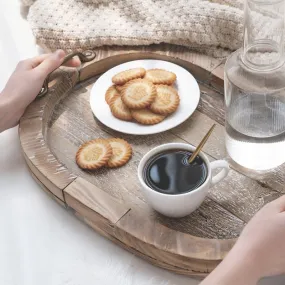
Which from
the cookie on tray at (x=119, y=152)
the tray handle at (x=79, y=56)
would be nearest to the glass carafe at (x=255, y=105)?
the cookie on tray at (x=119, y=152)

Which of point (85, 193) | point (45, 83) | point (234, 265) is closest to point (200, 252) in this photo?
point (234, 265)

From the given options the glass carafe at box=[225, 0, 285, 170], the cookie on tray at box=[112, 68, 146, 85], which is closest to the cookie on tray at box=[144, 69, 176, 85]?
the cookie on tray at box=[112, 68, 146, 85]

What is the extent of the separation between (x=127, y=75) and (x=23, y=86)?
15cm

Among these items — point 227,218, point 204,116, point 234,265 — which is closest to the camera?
point 234,265

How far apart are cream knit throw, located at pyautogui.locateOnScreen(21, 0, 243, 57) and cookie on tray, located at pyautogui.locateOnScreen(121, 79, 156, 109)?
0.38ft

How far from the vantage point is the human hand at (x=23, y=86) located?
31.6 inches

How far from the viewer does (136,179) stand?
0.73 m

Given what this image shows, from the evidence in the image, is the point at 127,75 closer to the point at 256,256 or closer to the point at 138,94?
the point at 138,94

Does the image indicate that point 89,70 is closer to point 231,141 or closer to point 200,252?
point 231,141

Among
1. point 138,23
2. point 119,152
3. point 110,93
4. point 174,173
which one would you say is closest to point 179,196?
point 174,173

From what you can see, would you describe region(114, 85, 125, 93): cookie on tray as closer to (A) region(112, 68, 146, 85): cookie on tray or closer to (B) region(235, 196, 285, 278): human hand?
(A) region(112, 68, 146, 85): cookie on tray

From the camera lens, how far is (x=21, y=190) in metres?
0.76

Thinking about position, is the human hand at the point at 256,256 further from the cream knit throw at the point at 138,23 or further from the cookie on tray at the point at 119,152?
the cream knit throw at the point at 138,23

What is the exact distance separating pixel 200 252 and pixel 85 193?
6.4 inches
